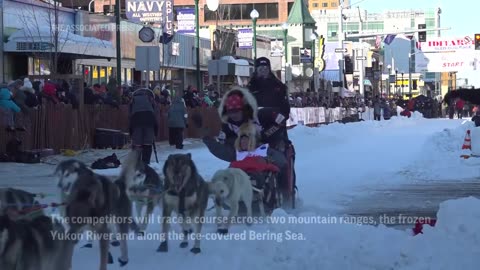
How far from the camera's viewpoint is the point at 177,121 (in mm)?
22859

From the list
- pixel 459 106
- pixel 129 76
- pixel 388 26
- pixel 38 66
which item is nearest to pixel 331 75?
pixel 459 106

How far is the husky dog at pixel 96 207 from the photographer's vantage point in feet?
19.8

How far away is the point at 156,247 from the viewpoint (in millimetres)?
7254

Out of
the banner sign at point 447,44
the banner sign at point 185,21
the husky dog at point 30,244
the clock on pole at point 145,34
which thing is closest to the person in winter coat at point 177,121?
the clock on pole at point 145,34

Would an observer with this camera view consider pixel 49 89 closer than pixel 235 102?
No

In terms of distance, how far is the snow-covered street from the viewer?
6727 mm

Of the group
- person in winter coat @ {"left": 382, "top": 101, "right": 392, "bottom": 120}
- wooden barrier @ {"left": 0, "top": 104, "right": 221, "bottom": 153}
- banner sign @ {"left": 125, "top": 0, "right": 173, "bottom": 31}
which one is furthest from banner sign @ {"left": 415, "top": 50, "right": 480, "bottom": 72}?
wooden barrier @ {"left": 0, "top": 104, "right": 221, "bottom": 153}

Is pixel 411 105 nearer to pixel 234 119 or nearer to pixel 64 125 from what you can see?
pixel 64 125

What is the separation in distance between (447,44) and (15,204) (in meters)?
82.0

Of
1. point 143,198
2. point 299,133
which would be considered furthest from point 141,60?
point 143,198

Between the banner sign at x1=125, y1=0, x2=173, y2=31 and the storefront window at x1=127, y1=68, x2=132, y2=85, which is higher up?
the banner sign at x1=125, y1=0, x2=173, y2=31

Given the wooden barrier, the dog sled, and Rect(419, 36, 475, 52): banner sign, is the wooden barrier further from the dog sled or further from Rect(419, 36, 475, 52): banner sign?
Rect(419, 36, 475, 52): banner sign

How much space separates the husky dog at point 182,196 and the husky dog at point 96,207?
464 mm

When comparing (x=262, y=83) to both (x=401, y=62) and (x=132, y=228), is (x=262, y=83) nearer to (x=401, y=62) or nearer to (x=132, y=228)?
(x=132, y=228)
